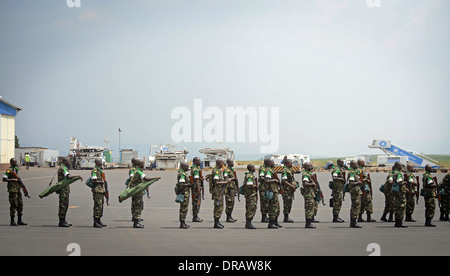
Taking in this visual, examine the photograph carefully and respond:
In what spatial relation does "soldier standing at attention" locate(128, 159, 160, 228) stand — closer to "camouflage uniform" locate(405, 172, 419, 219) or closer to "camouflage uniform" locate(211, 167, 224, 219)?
"camouflage uniform" locate(211, 167, 224, 219)

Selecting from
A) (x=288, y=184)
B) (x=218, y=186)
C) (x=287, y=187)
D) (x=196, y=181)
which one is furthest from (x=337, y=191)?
(x=196, y=181)

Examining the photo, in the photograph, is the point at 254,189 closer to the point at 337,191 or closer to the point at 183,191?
the point at 183,191

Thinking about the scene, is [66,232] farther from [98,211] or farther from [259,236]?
[259,236]

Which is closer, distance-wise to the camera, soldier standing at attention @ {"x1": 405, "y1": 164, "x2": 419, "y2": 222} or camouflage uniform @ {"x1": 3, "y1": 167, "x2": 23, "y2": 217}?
camouflage uniform @ {"x1": 3, "y1": 167, "x2": 23, "y2": 217}

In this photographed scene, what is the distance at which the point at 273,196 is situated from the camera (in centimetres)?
1332

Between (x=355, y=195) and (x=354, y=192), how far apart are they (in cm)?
9

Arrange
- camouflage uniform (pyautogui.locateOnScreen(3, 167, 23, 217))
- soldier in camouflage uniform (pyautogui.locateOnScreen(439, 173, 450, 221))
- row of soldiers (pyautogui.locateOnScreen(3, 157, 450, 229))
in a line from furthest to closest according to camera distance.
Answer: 1. soldier in camouflage uniform (pyautogui.locateOnScreen(439, 173, 450, 221))
2. camouflage uniform (pyautogui.locateOnScreen(3, 167, 23, 217))
3. row of soldiers (pyautogui.locateOnScreen(3, 157, 450, 229))

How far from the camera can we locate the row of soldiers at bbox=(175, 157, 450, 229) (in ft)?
44.1

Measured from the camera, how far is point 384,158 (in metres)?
65.2

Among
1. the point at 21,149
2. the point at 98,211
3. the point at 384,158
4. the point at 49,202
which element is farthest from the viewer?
the point at 21,149

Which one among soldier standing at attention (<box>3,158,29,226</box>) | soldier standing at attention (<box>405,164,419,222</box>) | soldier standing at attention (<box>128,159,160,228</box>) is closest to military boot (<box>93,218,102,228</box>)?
soldier standing at attention (<box>128,159,160,228</box>)

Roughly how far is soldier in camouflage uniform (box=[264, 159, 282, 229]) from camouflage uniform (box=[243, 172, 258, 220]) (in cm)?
37
